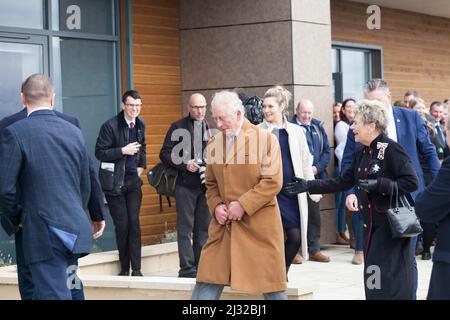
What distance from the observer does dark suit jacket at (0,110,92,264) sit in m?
6.59

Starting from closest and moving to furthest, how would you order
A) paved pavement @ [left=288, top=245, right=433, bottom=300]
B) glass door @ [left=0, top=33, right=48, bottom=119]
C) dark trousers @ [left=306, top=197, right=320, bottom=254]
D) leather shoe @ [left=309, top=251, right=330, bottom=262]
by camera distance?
paved pavement @ [left=288, top=245, right=433, bottom=300] → glass door @ [left=0, top=33, right=48, bottom=119] → leather shoe @ [left=309, top=251, right=330, bottom=262] → dark trousers @ [left=306, top=197, right=320, bottom=254]

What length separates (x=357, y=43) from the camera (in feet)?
60.6

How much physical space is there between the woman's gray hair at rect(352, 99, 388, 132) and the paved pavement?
203 cm

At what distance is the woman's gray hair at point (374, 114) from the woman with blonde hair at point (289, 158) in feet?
6.24

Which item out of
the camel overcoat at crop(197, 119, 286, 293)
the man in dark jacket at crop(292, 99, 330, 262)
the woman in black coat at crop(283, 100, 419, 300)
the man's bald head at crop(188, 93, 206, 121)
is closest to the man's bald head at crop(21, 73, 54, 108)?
the camel overcoat at crop(197, 119, 286, 293)

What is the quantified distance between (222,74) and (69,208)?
280 inches

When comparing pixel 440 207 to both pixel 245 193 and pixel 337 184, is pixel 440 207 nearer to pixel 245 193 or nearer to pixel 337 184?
pixel 245 193

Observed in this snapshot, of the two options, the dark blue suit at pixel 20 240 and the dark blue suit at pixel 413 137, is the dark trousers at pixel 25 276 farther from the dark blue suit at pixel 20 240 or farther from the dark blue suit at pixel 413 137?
the dark blue suit at pixel 413 137

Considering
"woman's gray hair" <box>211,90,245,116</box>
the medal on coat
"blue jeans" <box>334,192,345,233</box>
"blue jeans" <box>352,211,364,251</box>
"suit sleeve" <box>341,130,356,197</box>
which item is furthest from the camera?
"blue jeans" <box>334,192,345,233</box>

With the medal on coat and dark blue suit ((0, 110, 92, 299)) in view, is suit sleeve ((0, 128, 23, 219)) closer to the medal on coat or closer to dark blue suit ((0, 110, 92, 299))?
dark blue suit ((0, 110, 92, 299))

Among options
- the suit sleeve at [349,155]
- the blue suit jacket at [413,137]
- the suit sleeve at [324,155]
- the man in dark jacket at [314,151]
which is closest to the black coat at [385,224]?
the suit sleeve at [349,155]
